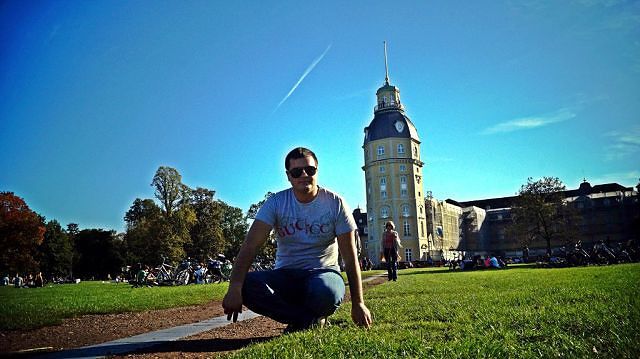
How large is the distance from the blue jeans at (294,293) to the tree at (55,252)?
7899cm

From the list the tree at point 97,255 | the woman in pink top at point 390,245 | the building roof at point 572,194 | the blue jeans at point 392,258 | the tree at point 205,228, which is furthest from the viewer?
the building roof at point 572,194

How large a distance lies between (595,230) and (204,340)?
4420 inches

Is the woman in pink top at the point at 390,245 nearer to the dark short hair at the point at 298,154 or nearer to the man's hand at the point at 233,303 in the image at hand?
the dark short hair at the point at 298,154

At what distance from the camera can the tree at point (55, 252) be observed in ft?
235

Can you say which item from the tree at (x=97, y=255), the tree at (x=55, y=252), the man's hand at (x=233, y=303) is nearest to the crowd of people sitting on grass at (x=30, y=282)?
the tree at (x=55, y=252)

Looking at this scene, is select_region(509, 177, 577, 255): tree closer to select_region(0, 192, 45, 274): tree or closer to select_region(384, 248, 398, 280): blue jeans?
select_region(384, 248, 398, 280): blue jeans

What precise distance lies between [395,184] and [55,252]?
62.4m

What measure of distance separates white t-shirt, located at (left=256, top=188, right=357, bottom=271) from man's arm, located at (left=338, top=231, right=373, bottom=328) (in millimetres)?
109

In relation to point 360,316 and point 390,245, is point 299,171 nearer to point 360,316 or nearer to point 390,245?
point 360,316

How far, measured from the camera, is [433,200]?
89250 mm

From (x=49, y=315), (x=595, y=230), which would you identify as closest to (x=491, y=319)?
(x=49, y=315)

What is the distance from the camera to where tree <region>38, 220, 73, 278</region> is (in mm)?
71688

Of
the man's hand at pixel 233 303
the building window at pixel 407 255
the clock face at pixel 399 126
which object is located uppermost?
the clock face at pixel 399 126

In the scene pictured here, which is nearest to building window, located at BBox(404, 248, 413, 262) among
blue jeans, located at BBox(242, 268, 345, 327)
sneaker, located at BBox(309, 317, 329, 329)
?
sneaker, located at BBox(309, 317, 329, 329)
